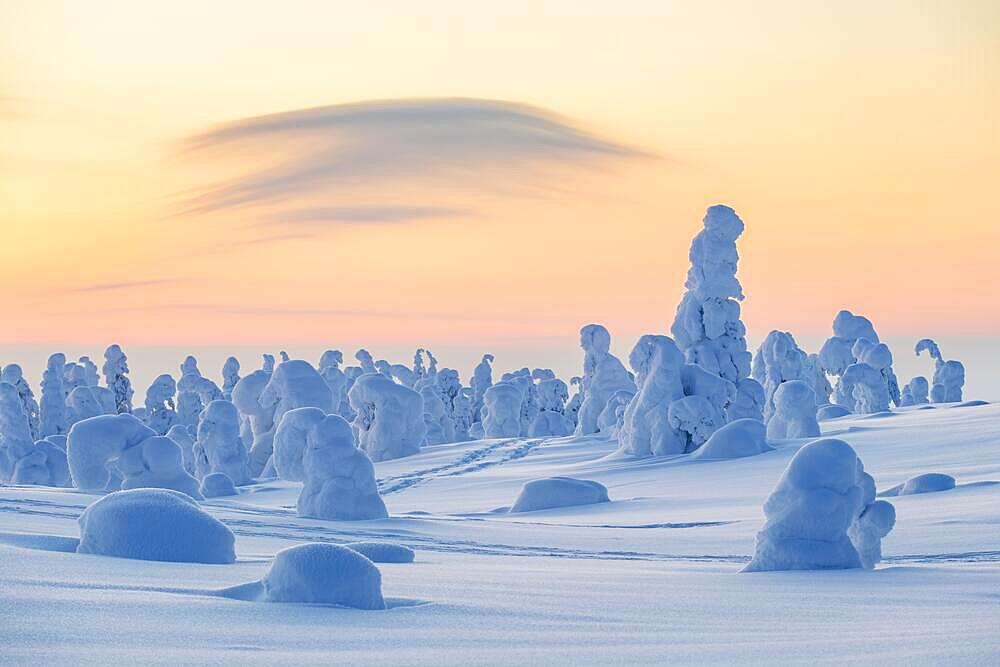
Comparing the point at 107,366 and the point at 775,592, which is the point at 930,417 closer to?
the point at 775,592

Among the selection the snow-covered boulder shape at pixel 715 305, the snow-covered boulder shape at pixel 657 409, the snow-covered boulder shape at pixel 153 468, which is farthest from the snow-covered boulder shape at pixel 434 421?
the snow-covered boulder shape at pixel 153 468

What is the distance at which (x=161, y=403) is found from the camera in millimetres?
64812

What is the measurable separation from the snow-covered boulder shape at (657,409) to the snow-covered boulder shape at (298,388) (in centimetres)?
1100

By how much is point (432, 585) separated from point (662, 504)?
1314cm

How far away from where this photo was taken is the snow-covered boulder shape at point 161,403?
210 ft

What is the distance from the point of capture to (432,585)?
782 cm

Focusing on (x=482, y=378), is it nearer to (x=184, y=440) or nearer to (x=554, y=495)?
(x=184, y=440)

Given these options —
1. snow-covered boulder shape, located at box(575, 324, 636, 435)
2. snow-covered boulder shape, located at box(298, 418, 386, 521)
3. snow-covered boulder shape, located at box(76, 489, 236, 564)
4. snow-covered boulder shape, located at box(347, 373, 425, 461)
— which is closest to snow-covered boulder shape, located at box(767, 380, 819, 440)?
snow-covered boulder shape, located at box(347, 373, 425, 461)

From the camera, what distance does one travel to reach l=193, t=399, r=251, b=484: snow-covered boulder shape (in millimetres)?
37375

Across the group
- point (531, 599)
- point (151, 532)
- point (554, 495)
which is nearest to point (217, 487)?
point (554, 495)

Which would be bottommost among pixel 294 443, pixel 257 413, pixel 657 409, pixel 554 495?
pixel 554 495

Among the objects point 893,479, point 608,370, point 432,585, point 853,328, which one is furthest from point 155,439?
point 853,328

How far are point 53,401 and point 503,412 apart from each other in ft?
87.4

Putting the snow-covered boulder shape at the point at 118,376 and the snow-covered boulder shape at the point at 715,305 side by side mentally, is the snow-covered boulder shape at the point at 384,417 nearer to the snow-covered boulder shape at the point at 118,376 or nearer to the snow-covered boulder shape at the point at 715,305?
the snow-covered boulder shape at the point at 715,305
